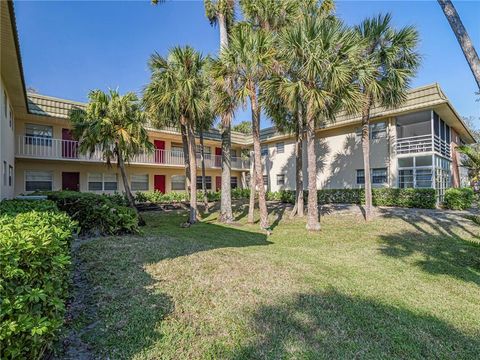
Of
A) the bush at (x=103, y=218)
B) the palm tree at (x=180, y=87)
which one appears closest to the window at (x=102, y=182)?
the palm tree at (x=180, y=87)

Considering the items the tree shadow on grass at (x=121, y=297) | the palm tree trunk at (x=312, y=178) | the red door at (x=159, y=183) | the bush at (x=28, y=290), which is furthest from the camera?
the red door at (x=159, y=183)

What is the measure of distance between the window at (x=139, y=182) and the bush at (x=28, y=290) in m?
20.1

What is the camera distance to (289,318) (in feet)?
Answer: 13.1

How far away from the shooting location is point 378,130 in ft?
64.0

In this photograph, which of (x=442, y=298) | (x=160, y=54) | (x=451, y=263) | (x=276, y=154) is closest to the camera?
(x=442, y=298)

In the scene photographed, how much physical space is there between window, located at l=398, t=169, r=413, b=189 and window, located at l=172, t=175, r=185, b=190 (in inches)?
676

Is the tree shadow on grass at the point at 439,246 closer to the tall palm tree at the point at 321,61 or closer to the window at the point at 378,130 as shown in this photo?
the tall palm tree at the point at 321,61

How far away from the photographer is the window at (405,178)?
59.8ft

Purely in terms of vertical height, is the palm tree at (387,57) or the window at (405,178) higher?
the palm tree at (387,57)

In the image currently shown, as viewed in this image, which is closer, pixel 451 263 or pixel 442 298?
pixel 442 298

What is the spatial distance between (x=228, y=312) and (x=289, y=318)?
0.88 m

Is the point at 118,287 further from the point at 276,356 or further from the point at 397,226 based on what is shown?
the point at 397,226

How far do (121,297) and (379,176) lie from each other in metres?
19.4

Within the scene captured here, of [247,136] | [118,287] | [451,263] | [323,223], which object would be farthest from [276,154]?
[118,287]
